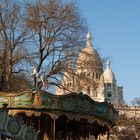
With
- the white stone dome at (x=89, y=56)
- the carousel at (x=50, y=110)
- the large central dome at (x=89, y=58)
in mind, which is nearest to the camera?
the carousel at (x=50, y=110)

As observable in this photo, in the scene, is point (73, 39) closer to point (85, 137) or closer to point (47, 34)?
point (47, 34)

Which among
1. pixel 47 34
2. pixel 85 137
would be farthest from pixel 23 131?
pixel 47 34

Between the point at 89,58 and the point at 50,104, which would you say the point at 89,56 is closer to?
the point at 89,58

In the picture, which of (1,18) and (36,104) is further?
(1,18)

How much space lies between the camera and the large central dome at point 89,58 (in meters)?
34.0

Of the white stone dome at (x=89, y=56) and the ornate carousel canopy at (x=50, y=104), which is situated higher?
the white stone dome at (x=89, y=56)

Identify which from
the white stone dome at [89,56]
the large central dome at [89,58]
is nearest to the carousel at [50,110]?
the large central dome at [89,58]

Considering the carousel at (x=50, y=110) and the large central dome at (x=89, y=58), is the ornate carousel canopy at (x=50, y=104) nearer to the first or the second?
the carousel at (x=50, y=110)

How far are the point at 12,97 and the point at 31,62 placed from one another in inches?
373

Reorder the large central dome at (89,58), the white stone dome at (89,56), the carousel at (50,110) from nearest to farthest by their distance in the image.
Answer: the carousel at (50,110), the large central dome at (89,58), the white stone dome at (89,56)

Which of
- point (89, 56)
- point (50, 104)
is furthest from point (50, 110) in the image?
point (89, 56)

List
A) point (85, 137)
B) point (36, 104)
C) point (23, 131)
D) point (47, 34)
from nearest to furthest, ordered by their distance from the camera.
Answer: point (23, 131), point (36, 104), point (85, 137), point (47, 34)

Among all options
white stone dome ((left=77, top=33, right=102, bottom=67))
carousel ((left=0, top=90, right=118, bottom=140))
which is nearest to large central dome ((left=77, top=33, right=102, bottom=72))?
white stone dome ((left=77, top=33, right=102, bottom=67))

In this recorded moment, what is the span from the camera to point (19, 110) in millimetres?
25000
